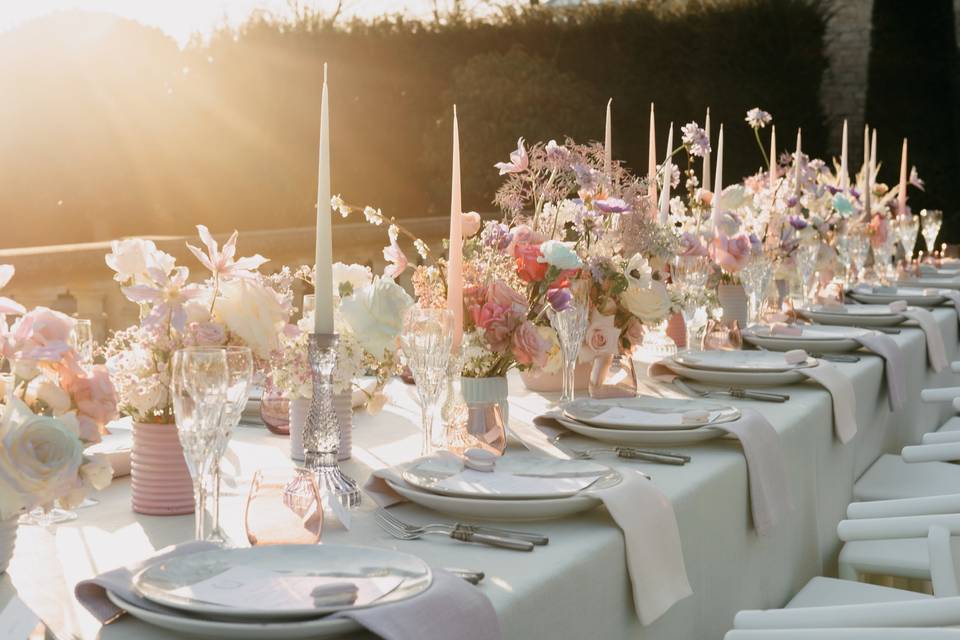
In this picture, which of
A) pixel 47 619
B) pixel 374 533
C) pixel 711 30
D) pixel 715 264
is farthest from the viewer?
pixel 711 30

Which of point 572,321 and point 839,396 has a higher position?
point 572,321

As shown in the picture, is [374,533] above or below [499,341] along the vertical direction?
below

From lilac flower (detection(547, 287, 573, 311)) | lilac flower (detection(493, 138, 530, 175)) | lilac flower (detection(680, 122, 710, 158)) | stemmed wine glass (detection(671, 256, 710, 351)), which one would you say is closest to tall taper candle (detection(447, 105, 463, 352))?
lilac flower (detection(547, 287, 573, 311))

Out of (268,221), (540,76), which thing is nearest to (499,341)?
(268,221)

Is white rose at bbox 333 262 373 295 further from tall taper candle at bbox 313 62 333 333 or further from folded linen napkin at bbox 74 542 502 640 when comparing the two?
folded linen napkin at bbox 74 542 502 640

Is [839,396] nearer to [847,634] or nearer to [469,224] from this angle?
[469,224]

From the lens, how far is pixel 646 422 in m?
2.11

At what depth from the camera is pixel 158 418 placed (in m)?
1.59

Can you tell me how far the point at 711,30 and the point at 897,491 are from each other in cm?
1125

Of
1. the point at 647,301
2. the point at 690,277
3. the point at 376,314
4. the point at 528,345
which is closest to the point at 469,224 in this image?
the point at 528,345

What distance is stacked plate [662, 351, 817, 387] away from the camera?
269cm

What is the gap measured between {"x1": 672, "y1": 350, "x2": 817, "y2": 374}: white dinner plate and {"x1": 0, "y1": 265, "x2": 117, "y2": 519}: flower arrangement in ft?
5.38

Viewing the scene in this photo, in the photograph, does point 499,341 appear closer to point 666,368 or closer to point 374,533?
point 374,533

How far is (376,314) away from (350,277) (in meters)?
0.19
